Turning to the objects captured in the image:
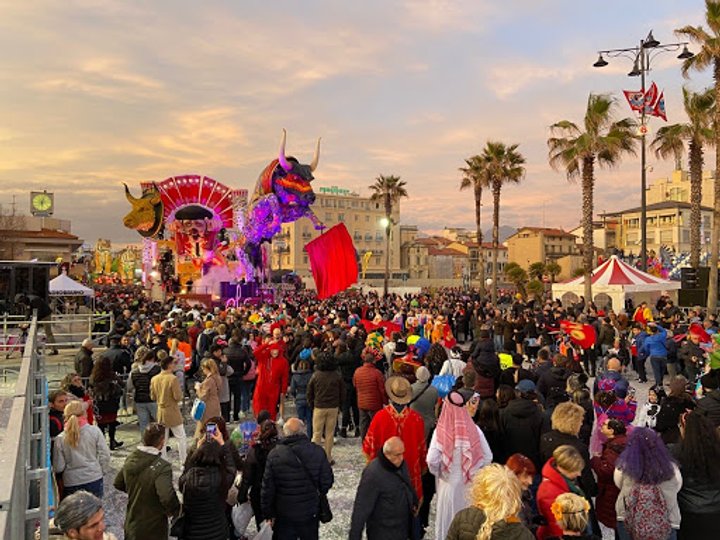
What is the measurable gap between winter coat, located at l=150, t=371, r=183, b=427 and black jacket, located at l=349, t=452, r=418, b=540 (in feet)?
13.8

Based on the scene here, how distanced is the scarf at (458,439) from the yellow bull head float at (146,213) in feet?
129

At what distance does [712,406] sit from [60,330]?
2174 centimetres

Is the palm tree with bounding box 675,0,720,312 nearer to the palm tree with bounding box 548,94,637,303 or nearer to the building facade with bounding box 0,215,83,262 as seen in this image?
the palm tree with bounding box 548,94,637,303

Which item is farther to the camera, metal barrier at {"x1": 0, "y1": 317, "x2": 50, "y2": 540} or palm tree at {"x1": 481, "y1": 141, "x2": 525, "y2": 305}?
palm tree at {"x1": 481, "y1": 141, "x2": 525, "y2": 305}

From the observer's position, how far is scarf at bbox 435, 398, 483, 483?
4.89 metres

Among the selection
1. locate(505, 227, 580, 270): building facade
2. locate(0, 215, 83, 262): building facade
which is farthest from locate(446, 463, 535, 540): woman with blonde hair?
locate(505, 227, 580, 270): building facade

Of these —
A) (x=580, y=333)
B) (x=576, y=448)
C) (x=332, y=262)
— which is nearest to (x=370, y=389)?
(x=576, y=448)

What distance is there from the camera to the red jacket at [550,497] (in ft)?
12.7

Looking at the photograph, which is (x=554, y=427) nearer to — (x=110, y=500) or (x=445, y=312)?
(x=110, y=500)

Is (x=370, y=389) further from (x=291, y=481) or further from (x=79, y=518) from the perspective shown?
(x=79, y=518)

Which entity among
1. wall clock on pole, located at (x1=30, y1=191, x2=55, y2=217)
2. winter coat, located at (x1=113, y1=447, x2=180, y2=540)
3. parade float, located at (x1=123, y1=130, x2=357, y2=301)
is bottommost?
winter coat, located at (x1=113, y1=447, x2=180, y2=540)

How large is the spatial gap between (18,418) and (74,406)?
2.98m

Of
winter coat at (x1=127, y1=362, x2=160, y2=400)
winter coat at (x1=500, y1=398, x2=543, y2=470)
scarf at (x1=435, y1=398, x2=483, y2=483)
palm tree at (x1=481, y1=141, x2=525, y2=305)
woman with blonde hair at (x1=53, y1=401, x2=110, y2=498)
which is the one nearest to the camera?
scarf at (x1=435, y1=398, x2=483, y2=483)

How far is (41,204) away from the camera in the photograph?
3164 inches
